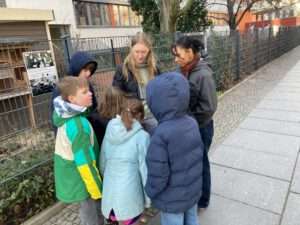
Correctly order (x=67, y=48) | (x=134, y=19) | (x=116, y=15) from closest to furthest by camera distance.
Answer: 1. (x=67, y=48)
2. (x=116, y=15)
3. (x=134, y=19)

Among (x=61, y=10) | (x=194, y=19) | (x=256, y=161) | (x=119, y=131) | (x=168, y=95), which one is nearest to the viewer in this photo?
(x=168, y=95)

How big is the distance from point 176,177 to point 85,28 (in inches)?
603

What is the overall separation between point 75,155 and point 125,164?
0.38m

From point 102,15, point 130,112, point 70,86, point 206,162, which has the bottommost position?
point 206,162

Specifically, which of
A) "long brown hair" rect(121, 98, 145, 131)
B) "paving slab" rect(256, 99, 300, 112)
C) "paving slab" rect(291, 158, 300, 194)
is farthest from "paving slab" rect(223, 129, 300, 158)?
"long brown hair" rect(121, 98, 145, 131)

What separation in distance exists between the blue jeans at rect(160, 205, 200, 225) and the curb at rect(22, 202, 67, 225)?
147 cm

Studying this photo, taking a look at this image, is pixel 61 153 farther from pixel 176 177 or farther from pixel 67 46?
pixel 67 46

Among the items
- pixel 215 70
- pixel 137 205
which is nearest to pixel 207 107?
pixel 137 205

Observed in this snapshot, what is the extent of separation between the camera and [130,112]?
77.8 inches

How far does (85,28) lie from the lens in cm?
1562

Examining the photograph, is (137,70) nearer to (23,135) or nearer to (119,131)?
(119,131)

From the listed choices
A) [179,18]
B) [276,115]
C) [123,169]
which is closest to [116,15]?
[179,18]

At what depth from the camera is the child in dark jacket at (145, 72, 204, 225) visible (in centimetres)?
171

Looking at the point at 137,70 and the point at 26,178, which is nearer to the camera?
the point at 137,70
